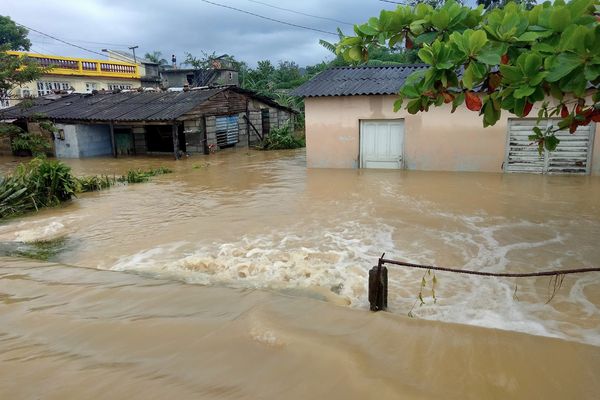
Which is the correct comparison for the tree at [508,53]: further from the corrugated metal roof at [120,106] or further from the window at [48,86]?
the window at [48,86]

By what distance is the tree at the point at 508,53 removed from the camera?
3121 millimetres

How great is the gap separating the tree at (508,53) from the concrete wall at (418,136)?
390 inches

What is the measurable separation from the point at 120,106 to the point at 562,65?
20.9 metres

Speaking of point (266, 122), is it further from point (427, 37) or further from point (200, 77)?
point (427, 37)

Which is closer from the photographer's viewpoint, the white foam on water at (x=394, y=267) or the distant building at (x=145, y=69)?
the white foam on water at (x=394, y=267)

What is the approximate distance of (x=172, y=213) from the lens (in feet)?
32.9

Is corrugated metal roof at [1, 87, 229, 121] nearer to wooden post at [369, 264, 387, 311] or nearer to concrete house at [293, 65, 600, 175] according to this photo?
concrete house at [293, 65, 600, 175]

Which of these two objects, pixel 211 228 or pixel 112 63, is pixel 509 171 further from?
pixel 112 63

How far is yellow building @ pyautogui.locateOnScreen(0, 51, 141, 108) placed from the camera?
28.9 metres

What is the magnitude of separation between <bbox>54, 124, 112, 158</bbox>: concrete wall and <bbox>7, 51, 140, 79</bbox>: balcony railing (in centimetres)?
1027

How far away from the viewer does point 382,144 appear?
47.4 feet

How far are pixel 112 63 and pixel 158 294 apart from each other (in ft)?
108

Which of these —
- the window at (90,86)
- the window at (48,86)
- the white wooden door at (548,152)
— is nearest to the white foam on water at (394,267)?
the white wooden door at (548,152)

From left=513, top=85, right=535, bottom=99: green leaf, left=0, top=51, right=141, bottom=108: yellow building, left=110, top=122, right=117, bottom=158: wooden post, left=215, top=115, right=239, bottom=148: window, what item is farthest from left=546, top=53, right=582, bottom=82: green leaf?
left=0, top=51, right=141, bottom=108: yellow building
